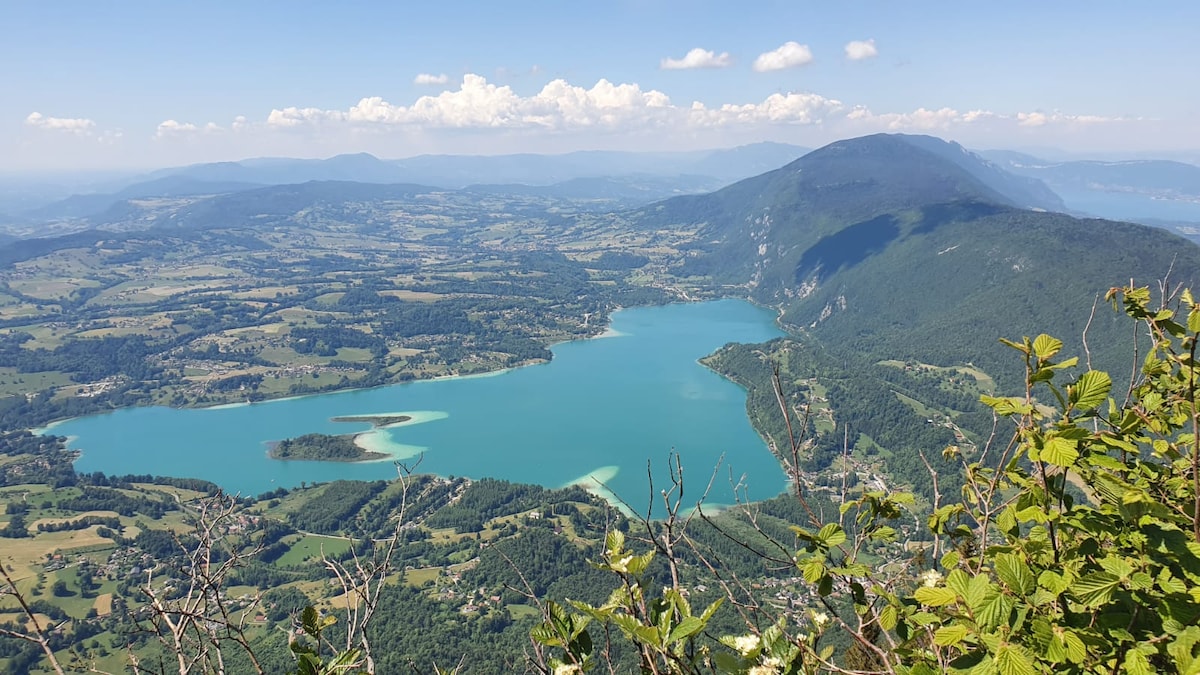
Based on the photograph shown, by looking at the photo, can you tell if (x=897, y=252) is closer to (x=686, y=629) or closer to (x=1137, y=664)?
(x=1137, y=664)

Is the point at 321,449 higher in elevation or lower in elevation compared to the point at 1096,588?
lower

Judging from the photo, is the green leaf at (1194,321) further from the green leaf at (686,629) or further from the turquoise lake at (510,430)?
the turquoise lake at (510,430)

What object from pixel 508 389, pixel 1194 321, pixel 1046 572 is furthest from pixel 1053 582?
pixel 508 389

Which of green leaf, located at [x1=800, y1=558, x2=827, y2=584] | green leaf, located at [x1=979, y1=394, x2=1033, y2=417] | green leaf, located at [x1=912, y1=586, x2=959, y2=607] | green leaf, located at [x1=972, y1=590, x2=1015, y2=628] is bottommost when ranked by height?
green leaf, located at [x1=800, y1=558, x2=827, y2=584]

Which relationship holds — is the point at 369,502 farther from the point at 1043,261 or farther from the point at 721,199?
the point at 721,199

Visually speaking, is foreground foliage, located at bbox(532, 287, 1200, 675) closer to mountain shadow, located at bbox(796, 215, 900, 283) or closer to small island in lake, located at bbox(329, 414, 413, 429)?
small island in lake, located at bbox(329, 414, 413, 429)

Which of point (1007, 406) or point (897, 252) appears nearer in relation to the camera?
point (1007, 406)

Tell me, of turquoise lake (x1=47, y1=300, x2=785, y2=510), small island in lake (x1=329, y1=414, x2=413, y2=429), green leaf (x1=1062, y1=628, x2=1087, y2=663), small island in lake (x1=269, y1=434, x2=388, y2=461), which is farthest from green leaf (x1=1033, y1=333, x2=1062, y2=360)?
small island in lake (x1=329, y1=414, x2=413, y2=429)
